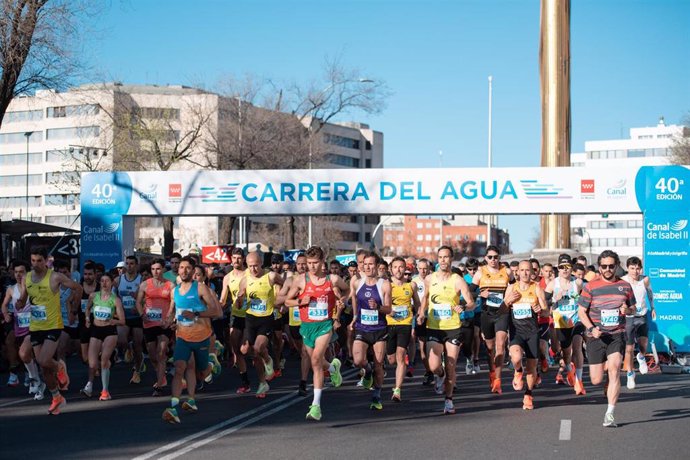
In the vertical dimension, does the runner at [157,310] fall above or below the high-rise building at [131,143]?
below

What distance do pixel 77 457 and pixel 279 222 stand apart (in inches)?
3672

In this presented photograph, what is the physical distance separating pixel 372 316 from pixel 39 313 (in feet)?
13.8

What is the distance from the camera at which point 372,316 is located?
13.1 m

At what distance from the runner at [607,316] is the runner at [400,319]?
2.68 metres

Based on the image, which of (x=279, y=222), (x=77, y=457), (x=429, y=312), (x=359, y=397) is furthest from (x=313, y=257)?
(x=279, y=222)

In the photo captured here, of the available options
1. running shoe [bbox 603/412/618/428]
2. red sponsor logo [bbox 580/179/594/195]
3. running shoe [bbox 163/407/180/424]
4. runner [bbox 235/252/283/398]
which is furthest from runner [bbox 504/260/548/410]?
red sponsor logo [bbox 580/179/594/195]

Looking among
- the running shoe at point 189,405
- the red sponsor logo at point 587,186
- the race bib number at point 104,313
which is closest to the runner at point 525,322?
the running shoe at point 189,405

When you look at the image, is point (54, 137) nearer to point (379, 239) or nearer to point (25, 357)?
point (379, 239)

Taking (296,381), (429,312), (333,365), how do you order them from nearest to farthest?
(429,312)
(333,365)
(296,381)

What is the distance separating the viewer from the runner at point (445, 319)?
510 inches

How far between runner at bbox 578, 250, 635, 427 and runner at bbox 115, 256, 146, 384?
716 cm

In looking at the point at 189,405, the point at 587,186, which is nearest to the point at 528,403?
the point at 189,405

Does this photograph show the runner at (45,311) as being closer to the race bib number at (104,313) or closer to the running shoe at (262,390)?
the race bib number at (104,313)

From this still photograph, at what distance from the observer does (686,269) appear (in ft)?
69.3
